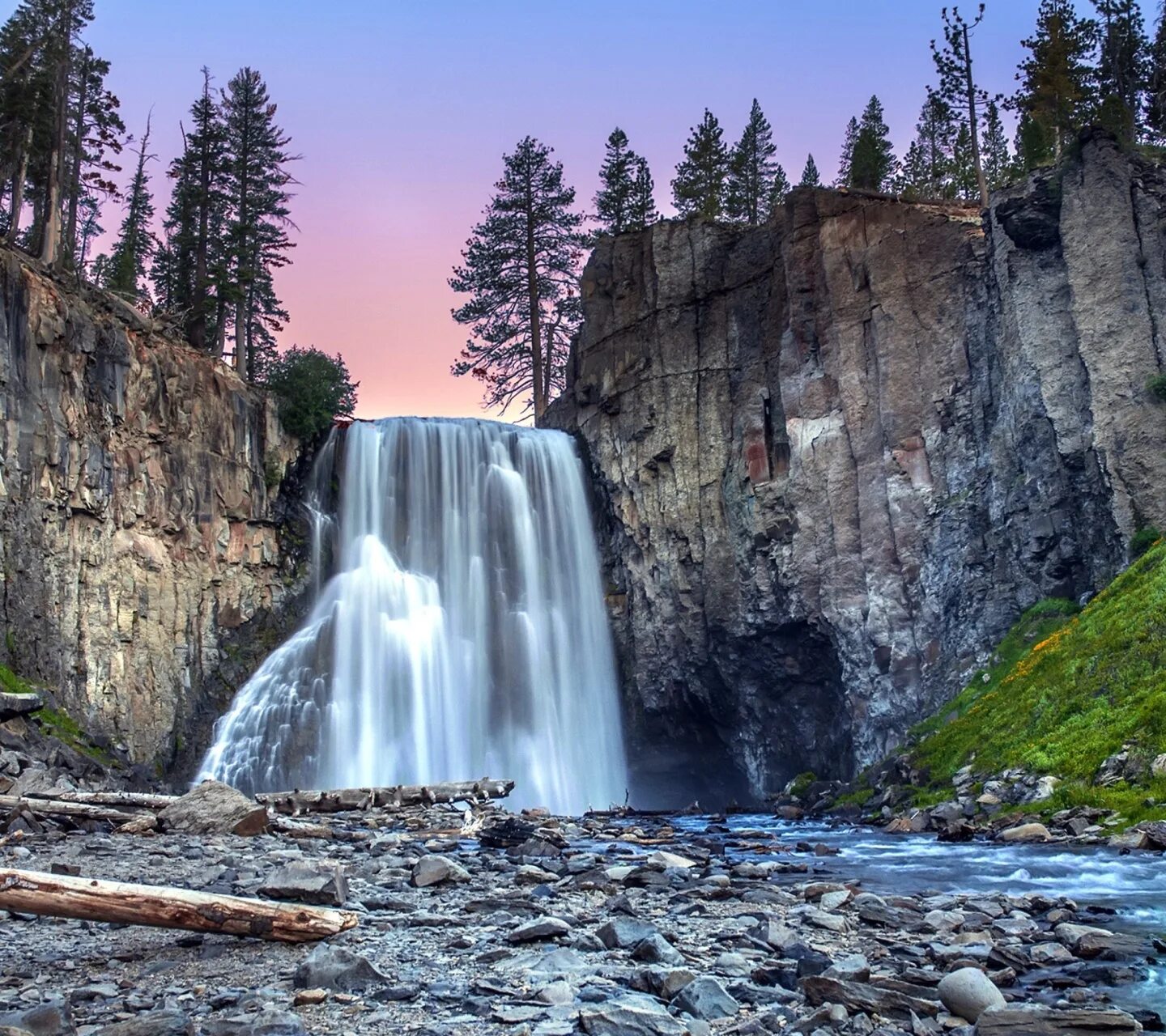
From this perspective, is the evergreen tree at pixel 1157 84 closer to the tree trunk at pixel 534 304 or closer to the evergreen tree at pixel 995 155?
the evergreen tree at pixel 995 155

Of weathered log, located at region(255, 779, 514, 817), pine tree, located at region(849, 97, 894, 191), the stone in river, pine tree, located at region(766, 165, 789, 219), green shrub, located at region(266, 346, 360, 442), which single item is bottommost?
weathered log, located at region(255, 779, 514, 817)

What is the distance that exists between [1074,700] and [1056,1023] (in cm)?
1574

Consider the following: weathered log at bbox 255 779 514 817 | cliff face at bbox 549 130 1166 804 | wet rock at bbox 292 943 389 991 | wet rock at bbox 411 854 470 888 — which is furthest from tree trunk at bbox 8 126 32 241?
wet rock at bbox 292 943 389 991

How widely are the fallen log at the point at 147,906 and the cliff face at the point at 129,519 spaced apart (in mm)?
20048

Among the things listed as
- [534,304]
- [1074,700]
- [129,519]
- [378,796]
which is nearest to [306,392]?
[129,519]

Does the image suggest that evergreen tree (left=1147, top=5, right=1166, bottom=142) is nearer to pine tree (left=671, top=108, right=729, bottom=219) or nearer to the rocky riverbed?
pine tree (left=671, top=108, right=729, bottom=219)

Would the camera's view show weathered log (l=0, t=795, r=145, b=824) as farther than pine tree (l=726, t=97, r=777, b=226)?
No

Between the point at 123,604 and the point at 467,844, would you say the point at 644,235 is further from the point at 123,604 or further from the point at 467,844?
the point at 467,844

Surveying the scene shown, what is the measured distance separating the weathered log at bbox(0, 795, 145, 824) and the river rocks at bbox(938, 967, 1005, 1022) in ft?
42.4

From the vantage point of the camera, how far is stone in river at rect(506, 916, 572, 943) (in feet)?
24.2

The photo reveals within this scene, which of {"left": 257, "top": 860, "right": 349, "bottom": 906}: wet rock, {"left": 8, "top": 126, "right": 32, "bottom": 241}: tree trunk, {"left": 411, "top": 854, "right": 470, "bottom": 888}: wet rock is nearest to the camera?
{"left": 257, "top": 860, "right": 349, "bottom": 906}: wet rock

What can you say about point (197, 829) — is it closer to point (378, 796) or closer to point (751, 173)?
point (378, 796)

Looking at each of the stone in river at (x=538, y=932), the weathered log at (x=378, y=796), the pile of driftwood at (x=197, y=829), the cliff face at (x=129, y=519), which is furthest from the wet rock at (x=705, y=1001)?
the cliff face at (x=129, y=519)

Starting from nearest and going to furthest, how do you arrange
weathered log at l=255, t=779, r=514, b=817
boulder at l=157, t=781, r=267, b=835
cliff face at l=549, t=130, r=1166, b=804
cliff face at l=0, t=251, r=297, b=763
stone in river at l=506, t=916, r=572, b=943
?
stone in river at l=506, t=916, r=572, b=943 → boulder at l=157, t=781, r=267, b=835 → weathered log at l=255, t=779, r=514, b=817 → cliff face at l=0, t=251, r=297, b=763 → cliff face at l=549, t=130, r=1166, b=804
